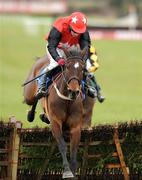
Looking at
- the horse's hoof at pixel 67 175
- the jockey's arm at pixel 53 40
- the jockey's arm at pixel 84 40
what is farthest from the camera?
the jockey's arm at pixel 84 40

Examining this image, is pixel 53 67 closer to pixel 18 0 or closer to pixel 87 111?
pixel 87 111

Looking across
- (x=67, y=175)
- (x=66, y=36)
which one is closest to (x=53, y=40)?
→ (x=66, y=36)

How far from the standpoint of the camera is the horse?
986cm

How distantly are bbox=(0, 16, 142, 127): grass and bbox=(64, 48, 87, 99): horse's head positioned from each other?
579 centimetres

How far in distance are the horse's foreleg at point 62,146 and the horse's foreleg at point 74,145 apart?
0.10 m

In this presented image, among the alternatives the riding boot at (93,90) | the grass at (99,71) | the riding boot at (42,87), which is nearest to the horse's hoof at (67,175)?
the riding boot at (42,87)

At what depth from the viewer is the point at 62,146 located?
10031mm

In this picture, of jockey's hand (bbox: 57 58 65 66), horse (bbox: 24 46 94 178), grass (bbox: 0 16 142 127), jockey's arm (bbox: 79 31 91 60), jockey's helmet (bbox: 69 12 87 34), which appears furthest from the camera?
grass (bbox: 0 16 142 127)

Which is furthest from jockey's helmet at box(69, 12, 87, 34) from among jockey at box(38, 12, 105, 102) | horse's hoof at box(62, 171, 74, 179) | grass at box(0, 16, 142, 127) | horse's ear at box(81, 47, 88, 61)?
grass at box(0, 16, 142, 127)

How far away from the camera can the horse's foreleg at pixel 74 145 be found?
1000 cm

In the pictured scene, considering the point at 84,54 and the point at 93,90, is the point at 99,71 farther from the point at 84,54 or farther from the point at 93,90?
the point at 84,54

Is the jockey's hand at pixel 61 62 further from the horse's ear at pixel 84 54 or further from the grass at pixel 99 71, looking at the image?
the grass at pixel 99 71

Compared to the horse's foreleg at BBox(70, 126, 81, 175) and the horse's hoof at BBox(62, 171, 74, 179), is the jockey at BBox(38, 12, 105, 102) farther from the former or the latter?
the horse's hoof at BBox(62, 171, 74, 179)

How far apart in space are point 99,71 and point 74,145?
18.2 meters
